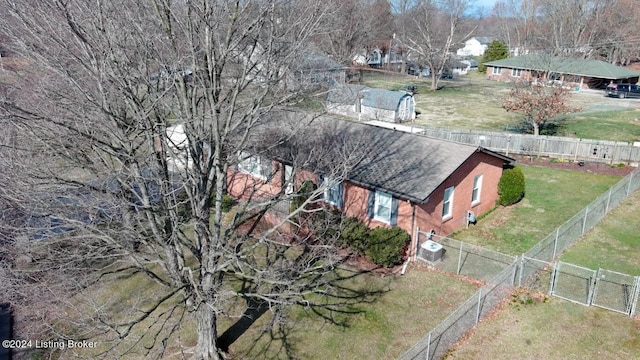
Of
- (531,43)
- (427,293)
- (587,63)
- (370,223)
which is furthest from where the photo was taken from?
(531,43)

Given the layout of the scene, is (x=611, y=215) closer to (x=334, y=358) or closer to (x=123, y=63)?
(x=334, y=358)

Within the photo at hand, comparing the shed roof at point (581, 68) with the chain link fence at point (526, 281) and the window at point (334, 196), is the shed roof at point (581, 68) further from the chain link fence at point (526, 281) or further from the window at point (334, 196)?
the window at point (334, 196)

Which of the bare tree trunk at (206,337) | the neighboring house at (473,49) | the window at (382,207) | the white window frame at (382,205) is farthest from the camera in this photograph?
the neighboring house at (473,49)

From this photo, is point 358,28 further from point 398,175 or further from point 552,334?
point 552,334

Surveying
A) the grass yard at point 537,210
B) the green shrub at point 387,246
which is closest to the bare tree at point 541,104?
the grass yard at point 537,210

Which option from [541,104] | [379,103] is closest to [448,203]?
[541,104]

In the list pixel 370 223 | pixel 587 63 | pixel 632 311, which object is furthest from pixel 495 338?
pixel 587 63

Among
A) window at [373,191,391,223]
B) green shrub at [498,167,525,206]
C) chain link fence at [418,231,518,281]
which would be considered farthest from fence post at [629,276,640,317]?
green shrub at [498,167,525,206]

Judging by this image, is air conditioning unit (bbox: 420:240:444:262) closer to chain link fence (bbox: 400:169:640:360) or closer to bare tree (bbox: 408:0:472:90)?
chain link fence (bbox: 400:169:640:360)
